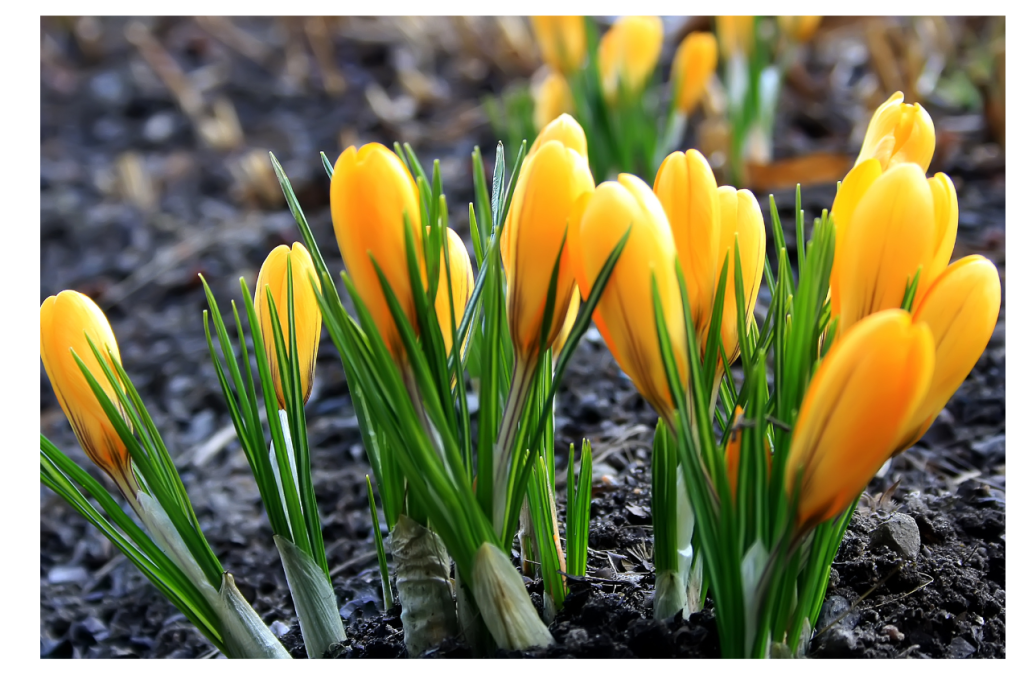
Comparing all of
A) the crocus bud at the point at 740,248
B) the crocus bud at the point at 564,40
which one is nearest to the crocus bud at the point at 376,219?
the crocus bud at the point at 740,248

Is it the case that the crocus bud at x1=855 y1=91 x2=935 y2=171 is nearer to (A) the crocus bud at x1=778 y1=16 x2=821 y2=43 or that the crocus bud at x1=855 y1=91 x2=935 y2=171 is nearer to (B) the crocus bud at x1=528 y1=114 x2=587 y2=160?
(B) the crocus bud at x1=528 y1=114 x2=587 y2=160

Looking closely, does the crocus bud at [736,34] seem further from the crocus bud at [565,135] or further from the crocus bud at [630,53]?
the crocus bud at [565,135]

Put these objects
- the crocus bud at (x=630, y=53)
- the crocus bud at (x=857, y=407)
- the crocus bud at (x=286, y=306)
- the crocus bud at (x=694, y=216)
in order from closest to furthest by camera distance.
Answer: the crocus bud at (x=857, y=407) → the crocus bud at (x=694, y=216) → the crocus bud at (x=286, y=306) → the crocus bud at (x=630, y=53)

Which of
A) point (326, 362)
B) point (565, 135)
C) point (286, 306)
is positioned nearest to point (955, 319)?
point (565, 135)

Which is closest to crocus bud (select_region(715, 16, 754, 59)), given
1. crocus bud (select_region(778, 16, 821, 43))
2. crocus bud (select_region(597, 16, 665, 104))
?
crocus bud (select_region(778, 16, 821, 43))

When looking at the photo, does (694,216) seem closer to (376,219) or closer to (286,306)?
(376,219)

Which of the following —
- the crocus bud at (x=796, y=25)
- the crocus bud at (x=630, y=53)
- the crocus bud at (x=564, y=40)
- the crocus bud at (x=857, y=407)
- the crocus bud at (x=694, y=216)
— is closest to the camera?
the crocus bud at (x=857, y=407)

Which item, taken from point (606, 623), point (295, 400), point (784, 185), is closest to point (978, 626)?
point (606, 623)
